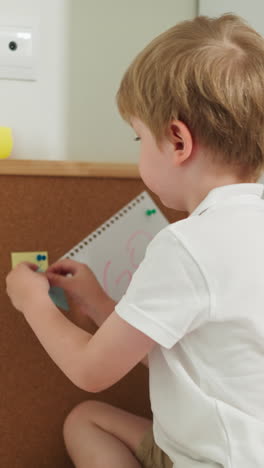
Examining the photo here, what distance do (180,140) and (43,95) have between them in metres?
0.35

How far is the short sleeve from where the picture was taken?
538 millimetres

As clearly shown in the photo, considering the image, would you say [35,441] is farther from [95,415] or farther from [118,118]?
[118,118]

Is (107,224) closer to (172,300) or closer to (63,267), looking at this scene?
(63,267)

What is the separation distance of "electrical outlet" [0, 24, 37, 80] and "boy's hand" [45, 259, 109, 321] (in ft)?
0.94

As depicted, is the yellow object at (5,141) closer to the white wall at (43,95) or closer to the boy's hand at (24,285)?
the white wall at (43,95)

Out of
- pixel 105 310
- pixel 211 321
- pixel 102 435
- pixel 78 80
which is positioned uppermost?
pixel 78 80

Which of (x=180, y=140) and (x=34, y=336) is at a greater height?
(x=180, y=140)

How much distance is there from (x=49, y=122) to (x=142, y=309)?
0.43m

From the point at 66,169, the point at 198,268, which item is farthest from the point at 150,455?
the point at 66,169

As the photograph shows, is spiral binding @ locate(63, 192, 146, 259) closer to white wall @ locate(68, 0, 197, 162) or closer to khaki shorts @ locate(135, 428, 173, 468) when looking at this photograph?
white wall @ locate(68, 0, 197, 162)

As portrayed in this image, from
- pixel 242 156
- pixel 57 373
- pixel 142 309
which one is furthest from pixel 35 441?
pixel 242 156

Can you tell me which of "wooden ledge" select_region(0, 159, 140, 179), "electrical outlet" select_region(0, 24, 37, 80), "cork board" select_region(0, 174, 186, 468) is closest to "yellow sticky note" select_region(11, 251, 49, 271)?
"cork board" select_region(0, 174, 186, 468)

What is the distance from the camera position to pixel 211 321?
0.55 metres

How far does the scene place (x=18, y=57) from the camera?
33.4 inches
